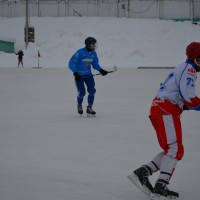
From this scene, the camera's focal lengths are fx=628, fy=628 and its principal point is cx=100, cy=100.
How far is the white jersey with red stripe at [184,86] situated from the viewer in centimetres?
480

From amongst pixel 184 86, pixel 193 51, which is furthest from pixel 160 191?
pixel 193 51

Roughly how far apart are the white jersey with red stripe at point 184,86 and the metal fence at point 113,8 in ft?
166

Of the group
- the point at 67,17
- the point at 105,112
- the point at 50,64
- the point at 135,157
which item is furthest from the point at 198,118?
the point at 67,17

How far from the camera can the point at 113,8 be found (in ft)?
183

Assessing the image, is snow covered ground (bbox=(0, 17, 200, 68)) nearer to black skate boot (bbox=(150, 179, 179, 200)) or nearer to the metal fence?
the metal fence

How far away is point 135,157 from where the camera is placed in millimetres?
7051

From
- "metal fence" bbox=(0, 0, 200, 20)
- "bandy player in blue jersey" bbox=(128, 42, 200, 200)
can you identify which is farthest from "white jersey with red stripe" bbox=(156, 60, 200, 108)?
"metal fence" bbox=(0, 0, 200, 20)

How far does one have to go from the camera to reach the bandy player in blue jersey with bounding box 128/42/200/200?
4.81 metres

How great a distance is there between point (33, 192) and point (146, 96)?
35.9 ft

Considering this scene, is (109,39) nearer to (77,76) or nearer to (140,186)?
(77,76)

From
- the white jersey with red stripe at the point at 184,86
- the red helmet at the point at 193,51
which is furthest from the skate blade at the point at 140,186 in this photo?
the red helmet at the point at 193,51

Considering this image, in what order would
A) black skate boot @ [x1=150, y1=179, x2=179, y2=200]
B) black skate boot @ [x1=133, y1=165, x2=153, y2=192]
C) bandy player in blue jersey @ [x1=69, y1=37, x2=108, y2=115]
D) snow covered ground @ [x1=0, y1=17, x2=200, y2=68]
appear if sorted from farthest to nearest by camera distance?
snow covered ground @ [x1=0, y1=17, x2=200, y2=68] < bandy player in blue jersey @ [x1=69, y1=37, x2=108, y2=115] < black skate boot @ [x1=133, y1=165, x2=153, y2=192] < black skate boot @ [x1=150, y1=179, x2=179, y2=200]

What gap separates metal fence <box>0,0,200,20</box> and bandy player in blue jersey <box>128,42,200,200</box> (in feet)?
166

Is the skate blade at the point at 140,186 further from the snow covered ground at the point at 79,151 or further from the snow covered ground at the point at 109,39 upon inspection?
the snow covered ground at the point at 109,39
